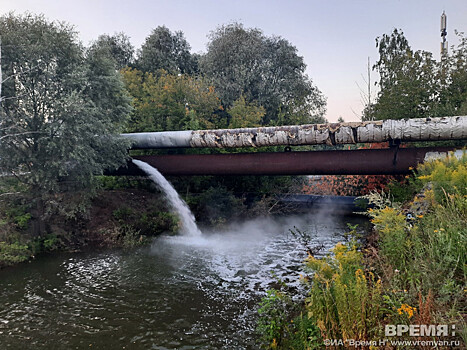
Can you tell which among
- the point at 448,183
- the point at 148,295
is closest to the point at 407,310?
the point at 448,183

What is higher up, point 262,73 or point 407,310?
point 262,73

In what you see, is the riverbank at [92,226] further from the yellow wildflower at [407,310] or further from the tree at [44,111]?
the yellow wildflower at [407,310]

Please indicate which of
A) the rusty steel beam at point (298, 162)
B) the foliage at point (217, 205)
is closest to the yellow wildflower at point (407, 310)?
the rusty steel beam at point (298, 162)

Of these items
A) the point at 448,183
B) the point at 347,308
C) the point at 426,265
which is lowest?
the point at 347,308

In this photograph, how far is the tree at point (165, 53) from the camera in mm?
30953

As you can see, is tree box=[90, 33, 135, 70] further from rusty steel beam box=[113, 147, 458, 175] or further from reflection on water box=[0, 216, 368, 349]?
reflection on water box=[0, 216, 368, 349]

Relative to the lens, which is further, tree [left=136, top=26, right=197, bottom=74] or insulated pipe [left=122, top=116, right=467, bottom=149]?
tree [left=136, top=26, right=197, bottom=74]

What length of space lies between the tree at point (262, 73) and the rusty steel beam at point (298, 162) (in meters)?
8.88

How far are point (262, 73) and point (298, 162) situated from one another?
15.2 metres

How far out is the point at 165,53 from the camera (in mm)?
32031

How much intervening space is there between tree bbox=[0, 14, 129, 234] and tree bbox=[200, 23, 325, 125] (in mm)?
13066

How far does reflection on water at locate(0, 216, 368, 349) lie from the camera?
5520 mm

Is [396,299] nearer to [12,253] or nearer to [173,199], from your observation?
[12,253]

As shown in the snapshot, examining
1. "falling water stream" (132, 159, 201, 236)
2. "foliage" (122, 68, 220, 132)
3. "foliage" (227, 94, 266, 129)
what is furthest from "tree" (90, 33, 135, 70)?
"falling water stream" (132, 159, 201, 236)
